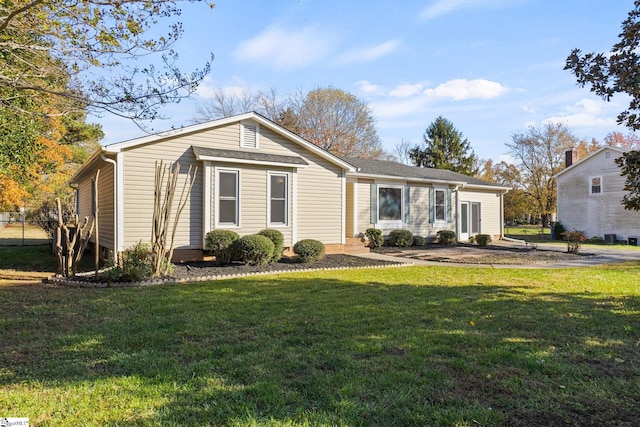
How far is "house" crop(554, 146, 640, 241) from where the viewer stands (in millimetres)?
23594

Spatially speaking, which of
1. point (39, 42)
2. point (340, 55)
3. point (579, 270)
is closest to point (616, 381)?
point (579, 270)

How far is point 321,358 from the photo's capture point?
12.2 ft

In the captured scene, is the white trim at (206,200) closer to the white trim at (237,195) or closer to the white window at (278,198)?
the white trim at (237,195)

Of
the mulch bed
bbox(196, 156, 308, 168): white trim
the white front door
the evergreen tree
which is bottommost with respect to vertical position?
the mulch bed

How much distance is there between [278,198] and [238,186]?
142 centimetres

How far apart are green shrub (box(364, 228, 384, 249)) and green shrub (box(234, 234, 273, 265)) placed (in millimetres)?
6042

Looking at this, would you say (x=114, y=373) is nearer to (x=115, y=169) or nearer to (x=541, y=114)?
(x=115, y=169)

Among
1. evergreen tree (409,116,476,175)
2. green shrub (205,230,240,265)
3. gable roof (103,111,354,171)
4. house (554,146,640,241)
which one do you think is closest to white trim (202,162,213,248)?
green shrub (205,230,240,265)

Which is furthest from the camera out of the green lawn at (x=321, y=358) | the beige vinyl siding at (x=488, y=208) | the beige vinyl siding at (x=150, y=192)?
the beige vinyl siding at (x=488, y=208)

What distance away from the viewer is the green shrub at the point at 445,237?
18.0 meters

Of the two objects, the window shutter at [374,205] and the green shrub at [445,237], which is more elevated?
the window shutter at [374,205]

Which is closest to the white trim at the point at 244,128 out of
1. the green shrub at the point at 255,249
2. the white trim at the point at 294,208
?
the white trim at the point at 294,208

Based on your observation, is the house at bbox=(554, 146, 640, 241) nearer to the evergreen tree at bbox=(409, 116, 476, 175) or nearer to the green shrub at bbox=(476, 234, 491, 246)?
the green shrub at bbox=(476, 234, 491, 246)

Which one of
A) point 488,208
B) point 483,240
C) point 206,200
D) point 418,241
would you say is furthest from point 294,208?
point 488,208
